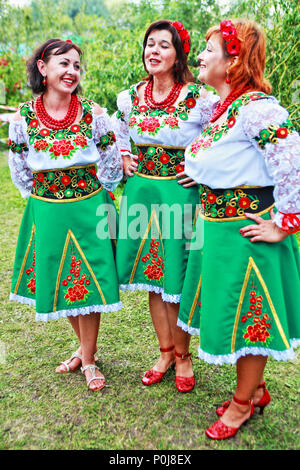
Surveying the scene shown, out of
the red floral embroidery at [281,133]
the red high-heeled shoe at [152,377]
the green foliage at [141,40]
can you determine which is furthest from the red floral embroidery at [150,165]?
the green foliage at [141,40]

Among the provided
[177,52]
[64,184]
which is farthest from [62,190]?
[177,52]

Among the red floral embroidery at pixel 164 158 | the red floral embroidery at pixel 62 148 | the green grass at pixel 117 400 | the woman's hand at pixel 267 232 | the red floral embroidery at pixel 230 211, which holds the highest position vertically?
the red floral embroidery at pixel 62 148

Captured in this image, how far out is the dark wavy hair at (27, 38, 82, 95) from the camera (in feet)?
7.30

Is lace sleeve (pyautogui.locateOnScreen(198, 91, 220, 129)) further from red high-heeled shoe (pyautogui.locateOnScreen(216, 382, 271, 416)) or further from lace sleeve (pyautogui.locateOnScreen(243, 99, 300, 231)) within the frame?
red high-heeled shoe (pyautogui.locateOnScreen(216, 382, 271, 416))

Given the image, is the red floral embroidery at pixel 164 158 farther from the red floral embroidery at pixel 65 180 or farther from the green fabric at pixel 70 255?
the red floral embroidery at pixel 65 180

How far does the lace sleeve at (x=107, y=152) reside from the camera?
7.77 ft

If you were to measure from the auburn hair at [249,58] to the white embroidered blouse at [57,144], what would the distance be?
2.75 ft

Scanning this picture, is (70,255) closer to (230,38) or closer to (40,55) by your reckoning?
(40,55)

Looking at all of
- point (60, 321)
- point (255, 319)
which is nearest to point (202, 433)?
point (255, 319)

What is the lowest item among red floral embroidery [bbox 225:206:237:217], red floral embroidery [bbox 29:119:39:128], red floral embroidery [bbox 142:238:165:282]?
red floral embroidery [bbox 142:238:165:282]

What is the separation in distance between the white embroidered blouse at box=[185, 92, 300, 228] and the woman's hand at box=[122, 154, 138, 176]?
23.9 inches

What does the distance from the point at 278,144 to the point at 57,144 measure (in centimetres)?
114

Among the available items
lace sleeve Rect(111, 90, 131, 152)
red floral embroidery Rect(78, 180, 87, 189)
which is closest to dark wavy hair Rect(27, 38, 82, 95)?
lace sleeve Rect(111, 90, 131, 152)
